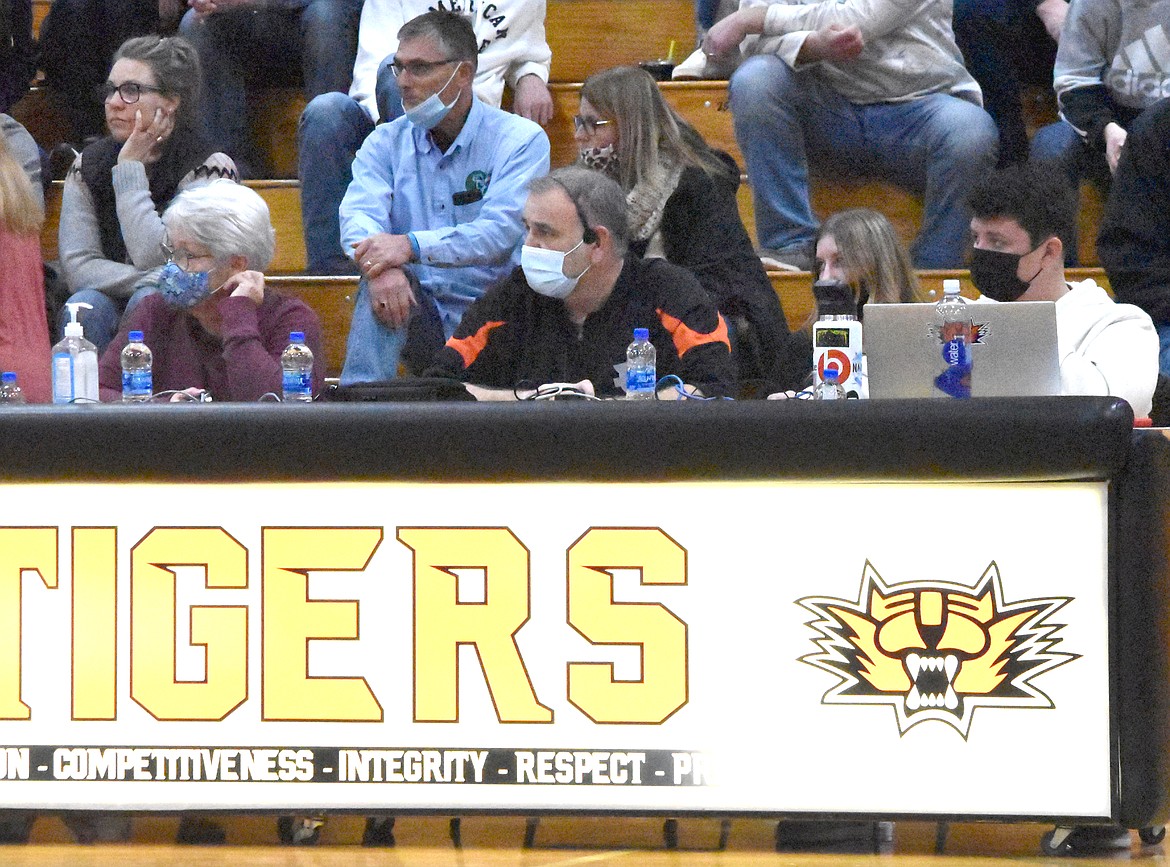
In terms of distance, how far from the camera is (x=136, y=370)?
3.56 meters

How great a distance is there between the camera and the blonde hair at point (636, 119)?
14.6ft

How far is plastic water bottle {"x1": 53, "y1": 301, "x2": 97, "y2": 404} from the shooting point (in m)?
3.55

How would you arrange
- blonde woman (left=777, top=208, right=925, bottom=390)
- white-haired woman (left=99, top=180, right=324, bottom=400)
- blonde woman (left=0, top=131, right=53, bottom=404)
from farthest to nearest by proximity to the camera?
blonde woman (left=0, top=131, right=53, bottom=404) → blonde woman (left=777, top=208, right=925, bottom=390) → white-haired woman (left=99, top=180, right=324, bottom=400)

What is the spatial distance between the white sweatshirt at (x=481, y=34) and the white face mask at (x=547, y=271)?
175 centimetres

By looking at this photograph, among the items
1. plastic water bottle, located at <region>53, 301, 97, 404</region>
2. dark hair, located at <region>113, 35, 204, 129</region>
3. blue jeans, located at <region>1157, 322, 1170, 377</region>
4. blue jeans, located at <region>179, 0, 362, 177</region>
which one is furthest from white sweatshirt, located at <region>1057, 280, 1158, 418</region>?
blue jeans, located at <region>179, 0, 362, 177</region>

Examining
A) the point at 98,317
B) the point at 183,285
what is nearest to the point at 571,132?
the point at 98,317

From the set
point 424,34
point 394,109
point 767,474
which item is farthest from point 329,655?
point 394,109

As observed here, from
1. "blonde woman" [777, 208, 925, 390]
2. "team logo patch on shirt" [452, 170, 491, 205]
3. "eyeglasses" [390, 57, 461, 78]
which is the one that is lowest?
"blonde woman" [777, 208, 925, 390]

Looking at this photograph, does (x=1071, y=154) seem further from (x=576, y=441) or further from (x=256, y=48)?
(x=576, y=441)

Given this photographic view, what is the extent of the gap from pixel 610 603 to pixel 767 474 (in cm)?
32

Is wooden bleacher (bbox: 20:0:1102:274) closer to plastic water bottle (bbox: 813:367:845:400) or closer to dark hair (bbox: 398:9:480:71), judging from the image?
dark hair (bbox: 398:9:480:71)

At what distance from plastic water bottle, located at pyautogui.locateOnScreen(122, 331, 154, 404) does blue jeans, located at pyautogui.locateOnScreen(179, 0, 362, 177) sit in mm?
1923

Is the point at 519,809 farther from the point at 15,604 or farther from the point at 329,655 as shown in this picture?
the point at 15,604

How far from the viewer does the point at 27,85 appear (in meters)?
5.68
